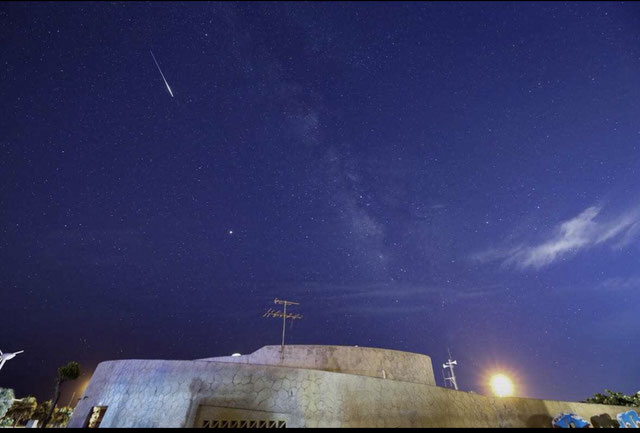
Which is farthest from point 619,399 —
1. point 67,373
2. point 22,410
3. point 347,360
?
point 22,410

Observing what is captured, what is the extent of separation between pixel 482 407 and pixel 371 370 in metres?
6.08

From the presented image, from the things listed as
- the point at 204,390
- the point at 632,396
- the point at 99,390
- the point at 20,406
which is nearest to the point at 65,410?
the point at 20,406

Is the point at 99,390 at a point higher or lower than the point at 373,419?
higher

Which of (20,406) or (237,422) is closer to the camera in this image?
(237,422)

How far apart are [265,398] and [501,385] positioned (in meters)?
16.8

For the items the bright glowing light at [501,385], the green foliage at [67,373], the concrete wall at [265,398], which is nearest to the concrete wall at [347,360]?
the bright glowing light at [501,385]

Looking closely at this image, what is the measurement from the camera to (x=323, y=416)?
11617 mm

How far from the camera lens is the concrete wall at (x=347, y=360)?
1858cm

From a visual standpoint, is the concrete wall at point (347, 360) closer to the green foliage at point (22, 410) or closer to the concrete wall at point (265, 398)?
the concrete wall at point (265, 398)

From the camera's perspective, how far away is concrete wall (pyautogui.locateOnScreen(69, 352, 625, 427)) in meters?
11.7

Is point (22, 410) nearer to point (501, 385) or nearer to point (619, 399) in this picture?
point (501, 385)

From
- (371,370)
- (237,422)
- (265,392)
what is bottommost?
(237,422)

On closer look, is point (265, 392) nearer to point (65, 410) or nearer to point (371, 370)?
point (371, 370)

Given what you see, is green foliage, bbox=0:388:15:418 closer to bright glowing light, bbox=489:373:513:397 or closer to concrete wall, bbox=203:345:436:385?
concrete wall, bbox=203:345:436:385
